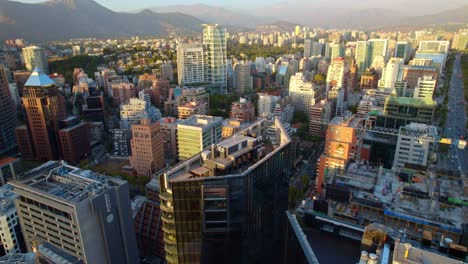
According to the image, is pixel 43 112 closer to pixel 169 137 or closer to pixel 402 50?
pixel 169 137

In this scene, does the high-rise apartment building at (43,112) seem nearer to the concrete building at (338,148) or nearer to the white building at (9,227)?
the white building at (9,227)

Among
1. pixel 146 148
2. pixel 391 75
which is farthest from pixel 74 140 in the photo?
pixel 391 75

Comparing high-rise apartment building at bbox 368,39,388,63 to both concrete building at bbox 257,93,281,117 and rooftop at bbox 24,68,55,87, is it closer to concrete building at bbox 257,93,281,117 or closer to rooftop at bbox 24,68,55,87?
concrete building at bbox 257,93,281,117

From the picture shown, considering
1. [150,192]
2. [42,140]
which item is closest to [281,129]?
[150,192]

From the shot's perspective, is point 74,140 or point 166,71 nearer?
point 74,140

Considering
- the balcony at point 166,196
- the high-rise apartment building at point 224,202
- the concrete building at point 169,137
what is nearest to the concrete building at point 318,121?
the concrete building at point 169,137

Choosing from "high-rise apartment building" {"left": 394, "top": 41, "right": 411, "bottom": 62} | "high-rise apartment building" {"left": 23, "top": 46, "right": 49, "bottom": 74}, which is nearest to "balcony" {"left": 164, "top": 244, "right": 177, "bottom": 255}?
"high-rise apartment building" {"left": 23, "top": 46, "right": 49, "bottom": 74}
